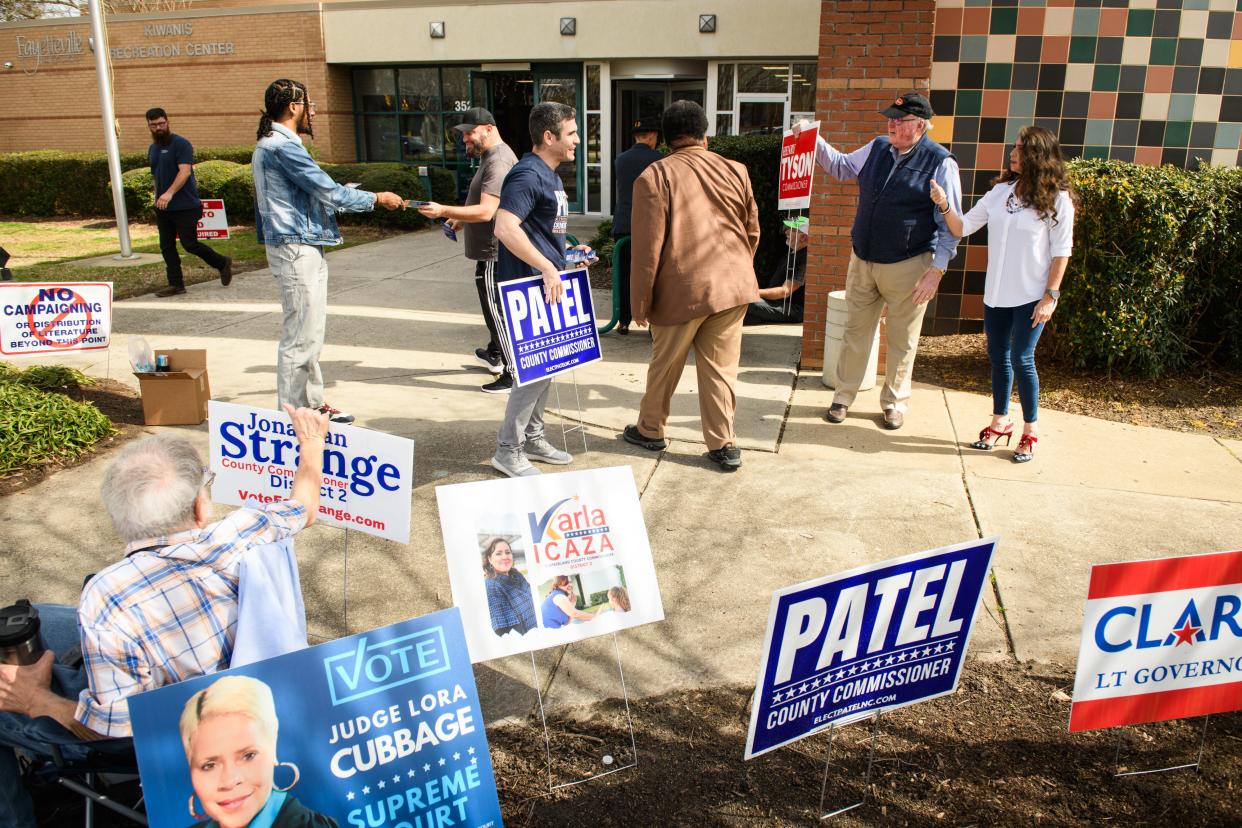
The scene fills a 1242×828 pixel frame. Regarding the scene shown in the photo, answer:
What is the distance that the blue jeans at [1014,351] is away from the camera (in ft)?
18.0

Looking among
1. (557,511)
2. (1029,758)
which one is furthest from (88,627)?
(1029,758)

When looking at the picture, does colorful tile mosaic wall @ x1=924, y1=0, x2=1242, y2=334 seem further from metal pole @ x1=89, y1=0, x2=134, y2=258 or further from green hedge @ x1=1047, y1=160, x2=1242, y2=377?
metal pole @ x1=89, y1=0, x2=134, y2=258

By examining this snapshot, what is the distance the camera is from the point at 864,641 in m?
2.73

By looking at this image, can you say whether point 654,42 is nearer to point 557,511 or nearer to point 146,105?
point 146,105

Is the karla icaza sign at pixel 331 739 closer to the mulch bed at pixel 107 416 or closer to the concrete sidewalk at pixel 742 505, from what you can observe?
the concrete sidewalk at pixel 742 505

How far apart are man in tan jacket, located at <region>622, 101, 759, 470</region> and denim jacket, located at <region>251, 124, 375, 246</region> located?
1.64 metres

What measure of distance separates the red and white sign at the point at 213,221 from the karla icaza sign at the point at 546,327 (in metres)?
7.70

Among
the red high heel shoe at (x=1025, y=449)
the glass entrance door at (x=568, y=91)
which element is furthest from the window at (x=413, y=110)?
the red high heel shoe at (x=1025, y=449)

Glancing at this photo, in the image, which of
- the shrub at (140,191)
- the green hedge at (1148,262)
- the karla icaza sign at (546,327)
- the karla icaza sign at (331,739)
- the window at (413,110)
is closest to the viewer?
the karla icaza sign at (331,739)

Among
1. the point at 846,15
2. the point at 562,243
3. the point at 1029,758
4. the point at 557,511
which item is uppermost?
the point at 846,15

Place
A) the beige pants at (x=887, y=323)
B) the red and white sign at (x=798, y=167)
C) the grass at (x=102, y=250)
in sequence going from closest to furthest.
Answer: the beige pants at (x=887, y=323) → the red and white sign at (x=798, y=167) → the grass at (x=102, y=250)

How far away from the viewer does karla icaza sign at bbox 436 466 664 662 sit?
2957 millimetres

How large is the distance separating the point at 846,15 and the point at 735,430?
3.16 meters

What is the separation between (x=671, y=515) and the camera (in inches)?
192
